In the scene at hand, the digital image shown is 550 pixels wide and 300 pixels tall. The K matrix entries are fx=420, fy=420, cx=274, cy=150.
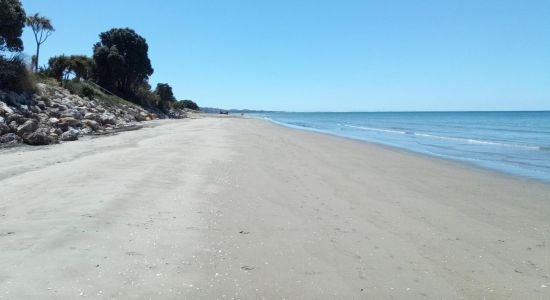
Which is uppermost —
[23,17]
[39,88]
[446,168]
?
[23,17]

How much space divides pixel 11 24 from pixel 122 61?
2764 centimetres

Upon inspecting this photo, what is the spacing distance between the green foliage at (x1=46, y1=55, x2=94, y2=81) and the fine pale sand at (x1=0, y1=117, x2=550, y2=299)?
30.4m

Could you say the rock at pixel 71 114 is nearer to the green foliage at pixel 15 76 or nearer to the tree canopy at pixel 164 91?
the green foliage at pixel 15 76

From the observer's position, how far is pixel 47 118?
67.0 ft

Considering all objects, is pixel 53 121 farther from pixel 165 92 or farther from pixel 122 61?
pixel 165 92

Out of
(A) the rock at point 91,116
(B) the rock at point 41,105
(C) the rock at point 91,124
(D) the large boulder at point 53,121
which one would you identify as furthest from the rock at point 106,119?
(D) the large boulder at point 53,121

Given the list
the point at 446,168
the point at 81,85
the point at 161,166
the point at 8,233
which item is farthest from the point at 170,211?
the point at 81,85

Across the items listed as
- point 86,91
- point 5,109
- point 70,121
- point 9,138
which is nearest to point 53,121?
point 70,121

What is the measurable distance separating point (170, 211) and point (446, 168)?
11.6 m

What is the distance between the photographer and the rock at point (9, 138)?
15781 mm

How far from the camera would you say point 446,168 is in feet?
50.4

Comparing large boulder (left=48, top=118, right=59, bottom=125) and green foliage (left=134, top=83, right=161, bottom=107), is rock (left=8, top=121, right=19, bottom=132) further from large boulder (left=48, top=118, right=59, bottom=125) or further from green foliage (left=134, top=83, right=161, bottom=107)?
green foliage (left=134, top=83, right=161, bottom=107)

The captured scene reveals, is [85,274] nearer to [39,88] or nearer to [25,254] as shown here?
[25,254]

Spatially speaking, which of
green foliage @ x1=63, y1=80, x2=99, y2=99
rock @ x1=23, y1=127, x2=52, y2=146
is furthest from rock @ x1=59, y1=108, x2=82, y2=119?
green foliage @ x1=63, y1=80, x2=99, y2=99
